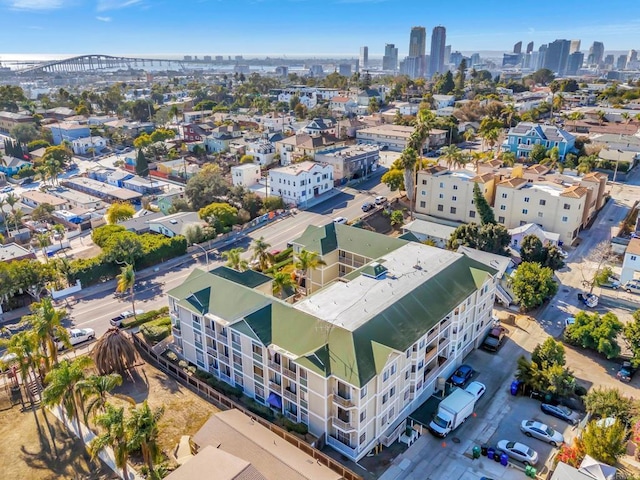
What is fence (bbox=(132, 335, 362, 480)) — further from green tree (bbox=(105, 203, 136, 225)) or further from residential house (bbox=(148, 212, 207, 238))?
green tree (bbox=(105, 203, 136, 225))

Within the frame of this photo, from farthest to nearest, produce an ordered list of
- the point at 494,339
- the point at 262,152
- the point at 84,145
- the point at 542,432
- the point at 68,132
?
the point at 68,132, the point at 84,145, the point at 262,152, the point at 494,339, the point at 542,432

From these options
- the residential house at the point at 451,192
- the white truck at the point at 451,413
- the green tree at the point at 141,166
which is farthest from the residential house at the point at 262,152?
the white truck at the point at 451,413

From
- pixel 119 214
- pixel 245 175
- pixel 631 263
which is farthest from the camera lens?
pixel 245 175

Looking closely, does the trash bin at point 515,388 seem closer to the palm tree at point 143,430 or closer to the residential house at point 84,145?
the palm tree at point 143,430

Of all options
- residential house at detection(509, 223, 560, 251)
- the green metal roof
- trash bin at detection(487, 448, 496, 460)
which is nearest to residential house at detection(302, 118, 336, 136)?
residential house at detection(509, 223, 560, 251)

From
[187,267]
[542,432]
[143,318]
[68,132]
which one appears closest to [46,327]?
[143,318]

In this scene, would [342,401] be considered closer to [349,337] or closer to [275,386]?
[349,337]
